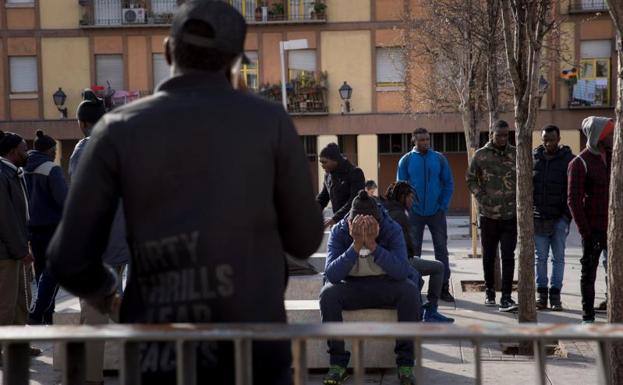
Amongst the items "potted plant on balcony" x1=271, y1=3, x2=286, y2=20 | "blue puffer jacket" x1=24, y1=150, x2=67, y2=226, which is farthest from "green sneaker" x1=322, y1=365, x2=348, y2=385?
"potted plant on balcony" x1=271, y1=3, x2=286, y2=20

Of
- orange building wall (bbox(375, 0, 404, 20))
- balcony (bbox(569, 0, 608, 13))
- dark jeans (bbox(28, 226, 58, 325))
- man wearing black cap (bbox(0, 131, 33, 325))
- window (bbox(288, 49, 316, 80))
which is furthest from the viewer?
window (bbox(288, 49, 316, 80))

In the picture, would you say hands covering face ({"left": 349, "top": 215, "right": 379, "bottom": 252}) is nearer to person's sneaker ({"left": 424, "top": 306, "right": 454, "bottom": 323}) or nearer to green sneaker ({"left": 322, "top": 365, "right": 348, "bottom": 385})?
green sneaker ({"left": 322, "top": 365, "right": 348, "bottom": 385})

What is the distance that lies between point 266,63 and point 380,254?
29774 millimetres

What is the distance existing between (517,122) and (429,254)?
9.54m

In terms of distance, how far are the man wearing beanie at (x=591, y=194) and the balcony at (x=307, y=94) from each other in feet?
88.2

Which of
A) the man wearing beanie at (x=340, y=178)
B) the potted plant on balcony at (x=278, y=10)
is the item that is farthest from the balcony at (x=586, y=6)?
the man wearing beanie at (x=340, y=178)

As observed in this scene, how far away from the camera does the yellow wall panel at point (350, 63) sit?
36.1 m

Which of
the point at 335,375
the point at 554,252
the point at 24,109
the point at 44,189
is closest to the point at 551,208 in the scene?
the point at 554,252

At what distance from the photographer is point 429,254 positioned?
17578 millimetres

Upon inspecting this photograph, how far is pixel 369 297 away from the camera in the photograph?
7285 mm

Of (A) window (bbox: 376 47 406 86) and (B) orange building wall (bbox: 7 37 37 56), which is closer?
(A) window (bbox: 376 47 406 86)

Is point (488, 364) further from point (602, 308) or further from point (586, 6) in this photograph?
point (586, 6)

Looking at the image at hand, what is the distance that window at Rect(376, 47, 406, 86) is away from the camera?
3556cm

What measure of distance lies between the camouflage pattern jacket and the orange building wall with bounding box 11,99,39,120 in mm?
28883
